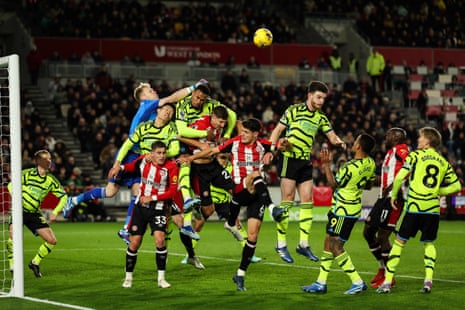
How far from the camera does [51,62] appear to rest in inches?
1393

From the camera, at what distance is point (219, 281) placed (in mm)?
14031

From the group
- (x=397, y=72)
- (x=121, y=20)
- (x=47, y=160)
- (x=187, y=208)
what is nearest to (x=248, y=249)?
(x=187, y=208)

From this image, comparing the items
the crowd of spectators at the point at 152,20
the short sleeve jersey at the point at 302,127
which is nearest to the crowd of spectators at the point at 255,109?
the crowd of spectators at the point at 152,20

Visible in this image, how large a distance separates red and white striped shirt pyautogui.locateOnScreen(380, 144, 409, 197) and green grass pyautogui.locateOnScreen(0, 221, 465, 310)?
1.49 meters

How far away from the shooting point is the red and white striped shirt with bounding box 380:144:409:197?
13.6 metres

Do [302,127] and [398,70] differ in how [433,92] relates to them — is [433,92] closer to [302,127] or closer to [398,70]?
[398,70]

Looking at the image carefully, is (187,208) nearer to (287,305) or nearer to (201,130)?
(201,130)

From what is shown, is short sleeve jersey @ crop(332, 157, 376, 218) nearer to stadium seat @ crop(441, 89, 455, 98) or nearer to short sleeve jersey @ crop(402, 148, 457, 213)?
short sleeve jersey @ crop(402, 148, 457, 213)

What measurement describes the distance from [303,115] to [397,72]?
26.8 meters

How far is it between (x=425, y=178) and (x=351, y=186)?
0.97 meters

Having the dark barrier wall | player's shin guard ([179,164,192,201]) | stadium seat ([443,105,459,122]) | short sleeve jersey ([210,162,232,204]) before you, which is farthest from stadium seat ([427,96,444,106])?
player's shin guard ([179,164,192,201])

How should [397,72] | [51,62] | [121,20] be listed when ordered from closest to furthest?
1. [51,62]
2. [121,20]
3. [397,72]

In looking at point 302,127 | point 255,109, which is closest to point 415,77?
point 255,109

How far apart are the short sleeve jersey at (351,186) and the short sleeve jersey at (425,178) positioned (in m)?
0.55
